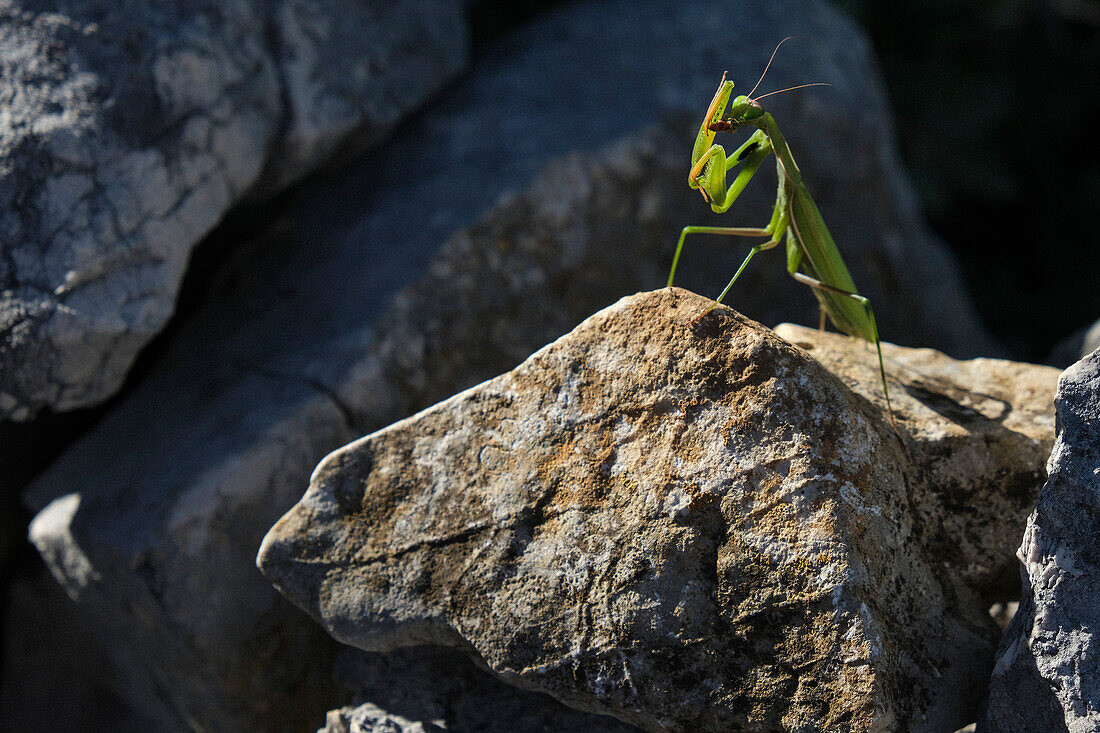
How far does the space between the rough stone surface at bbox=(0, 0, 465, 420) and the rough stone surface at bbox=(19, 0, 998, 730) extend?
0.31m

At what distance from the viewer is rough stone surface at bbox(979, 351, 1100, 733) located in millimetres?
1269

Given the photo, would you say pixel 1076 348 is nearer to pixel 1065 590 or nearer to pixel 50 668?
pixel 1065 590

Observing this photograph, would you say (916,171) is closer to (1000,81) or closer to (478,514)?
(1000,81)

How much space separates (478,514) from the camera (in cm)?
154

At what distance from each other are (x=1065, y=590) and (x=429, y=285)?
176 centimetres

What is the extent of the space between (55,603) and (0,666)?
307mm

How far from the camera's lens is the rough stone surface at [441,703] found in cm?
164

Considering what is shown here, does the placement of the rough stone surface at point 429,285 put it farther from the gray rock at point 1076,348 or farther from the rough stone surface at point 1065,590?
the rough stone surface at point 1065,590

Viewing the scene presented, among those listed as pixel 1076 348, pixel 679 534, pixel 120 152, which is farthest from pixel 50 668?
pixel 1076 348

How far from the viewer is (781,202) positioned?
1.88 meters

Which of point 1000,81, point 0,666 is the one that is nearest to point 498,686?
point 0,666

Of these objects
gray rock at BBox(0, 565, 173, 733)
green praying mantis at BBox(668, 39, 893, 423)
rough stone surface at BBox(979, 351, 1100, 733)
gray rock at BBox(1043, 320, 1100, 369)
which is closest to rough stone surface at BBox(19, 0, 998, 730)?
gray rock at BBox(0, 565, 173, 733)

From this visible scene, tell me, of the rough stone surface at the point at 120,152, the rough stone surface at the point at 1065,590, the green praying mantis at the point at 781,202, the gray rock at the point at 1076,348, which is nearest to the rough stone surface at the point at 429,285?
the rough stone surface at the point at 120,152

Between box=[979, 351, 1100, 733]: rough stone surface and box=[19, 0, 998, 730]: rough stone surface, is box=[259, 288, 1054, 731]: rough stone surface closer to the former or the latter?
box=[979, 351, 1100, 733]: rough stone surface
